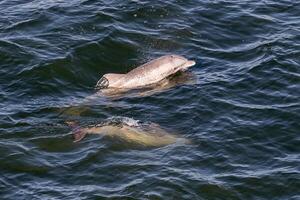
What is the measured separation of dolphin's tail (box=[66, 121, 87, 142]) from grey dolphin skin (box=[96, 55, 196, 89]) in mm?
1920

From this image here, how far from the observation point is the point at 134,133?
1398 cm

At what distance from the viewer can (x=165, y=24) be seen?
19375mm

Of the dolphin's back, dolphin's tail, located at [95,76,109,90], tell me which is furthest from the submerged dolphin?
the dolphin's back

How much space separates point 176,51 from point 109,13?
2.86 meters

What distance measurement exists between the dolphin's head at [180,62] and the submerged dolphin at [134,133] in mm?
2704

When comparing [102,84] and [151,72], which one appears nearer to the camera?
[102,84]

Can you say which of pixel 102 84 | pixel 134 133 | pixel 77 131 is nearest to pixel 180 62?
pixel 102 84

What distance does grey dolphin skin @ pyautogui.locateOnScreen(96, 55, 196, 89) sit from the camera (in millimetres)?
16141

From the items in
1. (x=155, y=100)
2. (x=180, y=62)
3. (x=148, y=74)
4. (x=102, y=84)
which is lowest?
(x=155, y=100)

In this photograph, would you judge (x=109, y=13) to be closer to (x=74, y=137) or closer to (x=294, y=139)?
(x=74, y=137)

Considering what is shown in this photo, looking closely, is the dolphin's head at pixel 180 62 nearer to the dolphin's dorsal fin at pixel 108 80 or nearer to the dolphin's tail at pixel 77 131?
the dolphin's dorsal fin at pixel 108 80

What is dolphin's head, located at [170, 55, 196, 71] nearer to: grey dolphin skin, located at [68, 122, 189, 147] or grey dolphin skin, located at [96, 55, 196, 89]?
grey dolphin skin, located at [96, 55, 196, 89]

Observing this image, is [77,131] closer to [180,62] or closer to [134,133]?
[134,133]

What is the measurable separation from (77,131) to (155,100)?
7.55 feet
